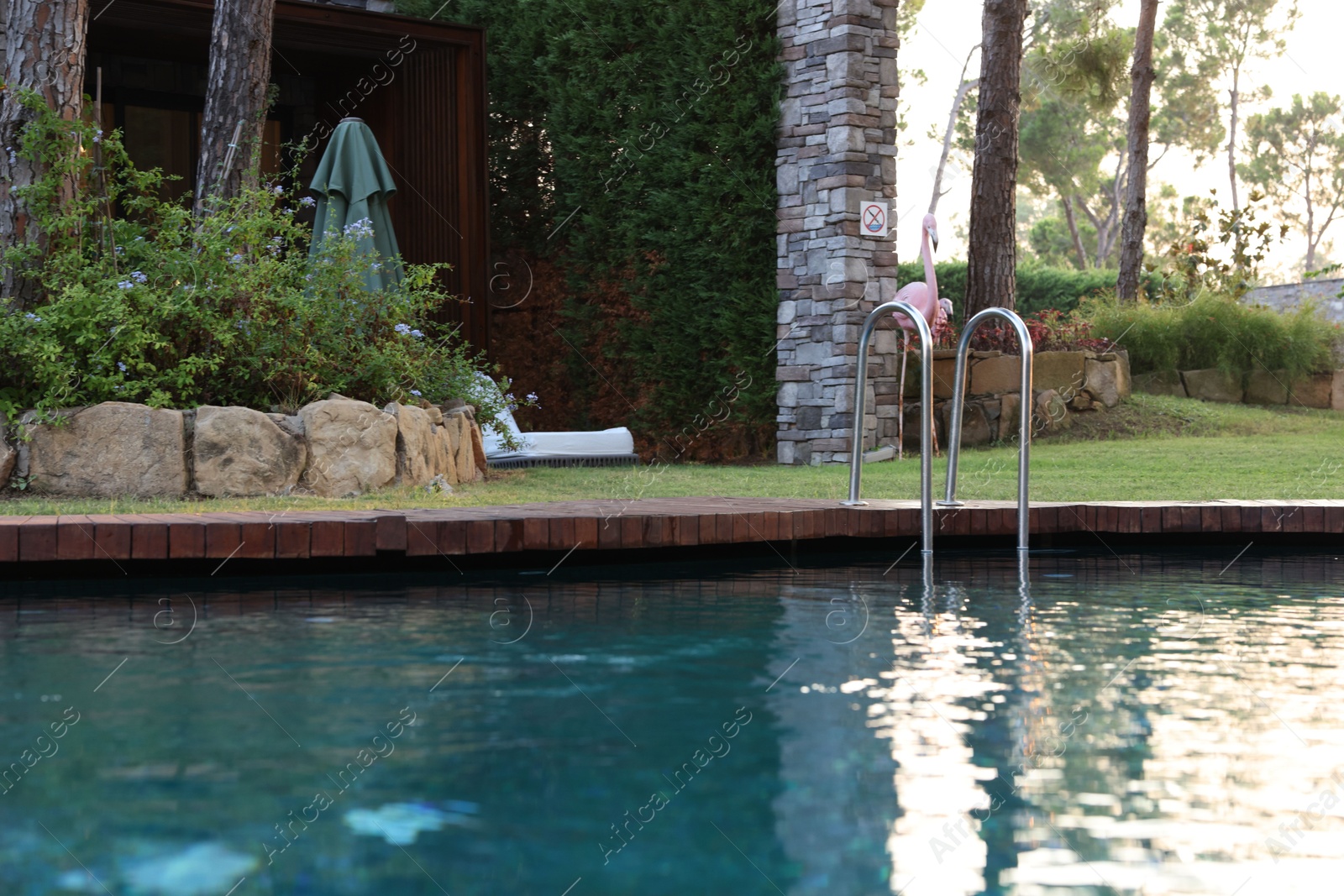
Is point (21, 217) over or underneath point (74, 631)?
over

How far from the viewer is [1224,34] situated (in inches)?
1298

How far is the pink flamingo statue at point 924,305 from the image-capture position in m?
9.73

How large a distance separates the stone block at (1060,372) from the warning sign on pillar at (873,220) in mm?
2036

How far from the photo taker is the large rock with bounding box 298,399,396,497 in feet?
18.9

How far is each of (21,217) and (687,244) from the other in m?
5.82

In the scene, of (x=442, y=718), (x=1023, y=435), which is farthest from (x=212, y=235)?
(x=442, y=718)

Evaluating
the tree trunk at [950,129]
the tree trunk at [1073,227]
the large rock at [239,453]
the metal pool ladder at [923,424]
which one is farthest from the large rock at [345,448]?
the tree trunk at [1073,227]

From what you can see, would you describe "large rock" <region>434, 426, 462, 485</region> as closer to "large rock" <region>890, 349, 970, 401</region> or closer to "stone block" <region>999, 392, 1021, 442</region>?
"large rock" <region>890, 349, 970, 401</region>

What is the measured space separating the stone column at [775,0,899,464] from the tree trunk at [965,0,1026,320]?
6.41 ft

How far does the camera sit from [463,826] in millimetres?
1952

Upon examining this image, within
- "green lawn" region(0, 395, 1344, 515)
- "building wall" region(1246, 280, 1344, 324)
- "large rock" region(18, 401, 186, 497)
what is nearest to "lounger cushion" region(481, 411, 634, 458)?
"green lawn" region(0, 395, 1344, 515)

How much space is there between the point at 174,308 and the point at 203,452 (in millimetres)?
737

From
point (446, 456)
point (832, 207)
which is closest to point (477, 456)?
point (446, 456)

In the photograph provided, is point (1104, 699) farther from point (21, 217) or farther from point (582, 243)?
point (582, 243)
